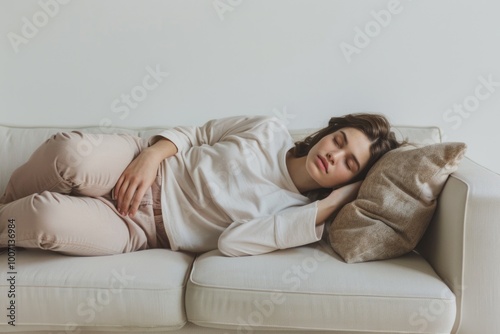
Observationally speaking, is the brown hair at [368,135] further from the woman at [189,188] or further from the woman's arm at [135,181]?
the woman's arm at [135,181]

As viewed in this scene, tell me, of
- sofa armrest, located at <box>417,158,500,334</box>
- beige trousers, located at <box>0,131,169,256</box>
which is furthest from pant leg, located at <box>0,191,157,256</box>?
sofa armrest, located at <box>417,158,500,334</box>

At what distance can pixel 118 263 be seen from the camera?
1303 millimetres

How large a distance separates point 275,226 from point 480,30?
4.48ft

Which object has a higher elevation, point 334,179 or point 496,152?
point 334,179

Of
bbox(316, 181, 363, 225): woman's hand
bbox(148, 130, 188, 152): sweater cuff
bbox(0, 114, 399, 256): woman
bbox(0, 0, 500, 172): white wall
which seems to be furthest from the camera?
bbox(0, 0, 500, 172): white wall

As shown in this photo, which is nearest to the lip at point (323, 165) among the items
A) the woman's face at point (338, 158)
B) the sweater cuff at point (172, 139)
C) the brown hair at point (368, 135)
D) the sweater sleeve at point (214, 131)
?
the woman's face at point (338, 158)

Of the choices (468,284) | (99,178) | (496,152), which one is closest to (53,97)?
(99,178)

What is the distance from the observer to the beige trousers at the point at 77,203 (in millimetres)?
1263

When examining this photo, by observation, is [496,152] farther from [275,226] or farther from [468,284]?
[275,226]

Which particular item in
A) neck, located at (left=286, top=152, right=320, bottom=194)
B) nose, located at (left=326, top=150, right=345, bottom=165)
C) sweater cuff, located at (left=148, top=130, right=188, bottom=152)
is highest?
sweater cuff, located at (left=148, top=130, right=188, bottom=152)

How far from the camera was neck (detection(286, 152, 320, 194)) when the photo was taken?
1.59m

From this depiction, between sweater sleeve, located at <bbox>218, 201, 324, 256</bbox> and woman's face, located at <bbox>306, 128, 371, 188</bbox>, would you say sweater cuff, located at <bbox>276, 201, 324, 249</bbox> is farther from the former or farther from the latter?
woman's face, located at <bbox>306, 128, 371, 188</bbox>

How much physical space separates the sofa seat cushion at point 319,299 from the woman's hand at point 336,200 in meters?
0.20

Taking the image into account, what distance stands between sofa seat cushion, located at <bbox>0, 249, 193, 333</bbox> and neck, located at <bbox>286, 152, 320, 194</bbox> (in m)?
0.53
